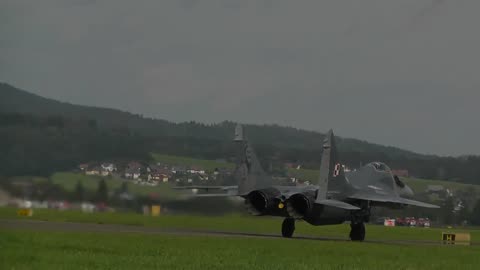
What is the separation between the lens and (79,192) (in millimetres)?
39062

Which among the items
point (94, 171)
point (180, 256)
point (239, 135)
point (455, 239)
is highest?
point (239, 135)

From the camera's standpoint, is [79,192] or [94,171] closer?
[79,192]

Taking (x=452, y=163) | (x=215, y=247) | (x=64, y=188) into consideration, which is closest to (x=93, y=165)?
(x=64, y=188)

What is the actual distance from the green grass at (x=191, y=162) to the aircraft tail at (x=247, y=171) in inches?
175

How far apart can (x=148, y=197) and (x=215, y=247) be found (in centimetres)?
1650

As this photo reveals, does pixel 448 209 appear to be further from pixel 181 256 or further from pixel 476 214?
pixel 181 256

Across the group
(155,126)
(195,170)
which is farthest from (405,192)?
(155,126)

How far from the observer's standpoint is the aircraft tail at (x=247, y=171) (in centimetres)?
4584

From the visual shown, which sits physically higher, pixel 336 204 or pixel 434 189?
pixel 434 189

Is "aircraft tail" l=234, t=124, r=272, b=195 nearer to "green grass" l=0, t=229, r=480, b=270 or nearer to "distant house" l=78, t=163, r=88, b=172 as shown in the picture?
"distant house" l=78, t=163, r=88, b=172

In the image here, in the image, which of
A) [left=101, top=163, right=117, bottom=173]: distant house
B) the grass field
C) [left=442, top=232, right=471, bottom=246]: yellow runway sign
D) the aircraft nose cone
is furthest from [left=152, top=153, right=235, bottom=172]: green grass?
the grass field

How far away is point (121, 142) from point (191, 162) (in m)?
10.4

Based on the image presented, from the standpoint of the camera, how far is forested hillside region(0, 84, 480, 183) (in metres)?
27.2

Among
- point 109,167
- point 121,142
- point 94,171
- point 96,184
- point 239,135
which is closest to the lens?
point 94,171
